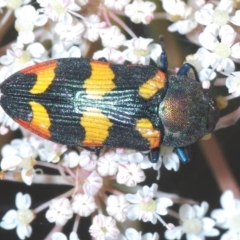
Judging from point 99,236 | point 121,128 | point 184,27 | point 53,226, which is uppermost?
point 184,27

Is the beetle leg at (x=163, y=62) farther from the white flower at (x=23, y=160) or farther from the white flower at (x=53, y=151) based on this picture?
the white flower at (x=23, y=160)

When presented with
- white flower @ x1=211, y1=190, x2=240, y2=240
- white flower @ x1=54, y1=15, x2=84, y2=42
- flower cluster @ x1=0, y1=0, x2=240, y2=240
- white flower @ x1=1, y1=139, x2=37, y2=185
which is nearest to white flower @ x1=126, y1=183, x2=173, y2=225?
flower cluster @ x1=0, y1=0, x2=240, y2=240

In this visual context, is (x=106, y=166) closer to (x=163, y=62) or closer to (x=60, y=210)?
(x=60, y=210)

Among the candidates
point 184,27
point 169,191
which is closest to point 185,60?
point 184,27

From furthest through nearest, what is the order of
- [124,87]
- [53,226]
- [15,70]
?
[53,226], [15,70], [124,87]

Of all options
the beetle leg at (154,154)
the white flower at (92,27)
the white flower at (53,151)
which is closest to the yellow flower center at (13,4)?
the white flower at (92,27)

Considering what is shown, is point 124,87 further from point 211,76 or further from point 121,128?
point 211,76

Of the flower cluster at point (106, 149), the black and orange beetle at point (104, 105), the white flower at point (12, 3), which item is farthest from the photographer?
the white flower at point (12, 3)

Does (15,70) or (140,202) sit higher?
(15,70)

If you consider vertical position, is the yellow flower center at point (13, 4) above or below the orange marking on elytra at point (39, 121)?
above
